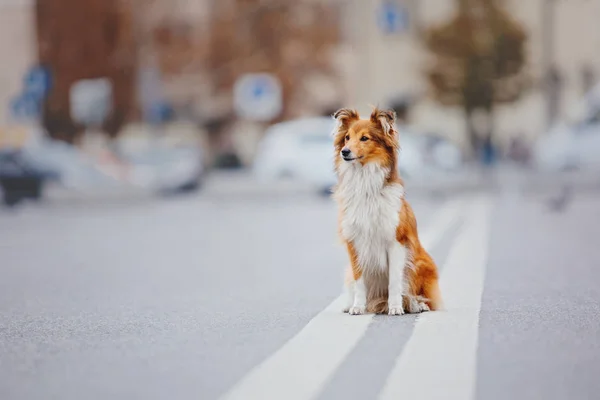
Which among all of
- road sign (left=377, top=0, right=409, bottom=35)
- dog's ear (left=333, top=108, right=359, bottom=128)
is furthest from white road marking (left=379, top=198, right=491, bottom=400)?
road sign (left=377, top=0, right=409, bottom=35)

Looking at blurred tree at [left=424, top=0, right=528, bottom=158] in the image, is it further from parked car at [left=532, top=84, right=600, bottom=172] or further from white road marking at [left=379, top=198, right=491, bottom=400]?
white road marking at [left=379, top=198, right=491, bottom=400]

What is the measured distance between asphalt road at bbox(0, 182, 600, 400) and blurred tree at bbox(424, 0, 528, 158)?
96.4ft

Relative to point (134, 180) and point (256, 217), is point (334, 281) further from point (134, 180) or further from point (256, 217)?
point (134, 180)

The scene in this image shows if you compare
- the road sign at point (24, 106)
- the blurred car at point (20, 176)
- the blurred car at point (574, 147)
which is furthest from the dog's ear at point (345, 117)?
the road sign at point (24, 106)

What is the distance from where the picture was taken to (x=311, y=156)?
32.5 m

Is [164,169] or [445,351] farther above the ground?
[445,351]

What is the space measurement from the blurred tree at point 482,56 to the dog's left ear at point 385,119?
124 ft

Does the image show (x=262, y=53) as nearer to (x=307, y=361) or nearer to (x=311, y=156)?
(x=311, y=156)

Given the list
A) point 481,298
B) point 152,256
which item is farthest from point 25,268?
point 481,298

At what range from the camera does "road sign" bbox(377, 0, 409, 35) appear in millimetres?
54781

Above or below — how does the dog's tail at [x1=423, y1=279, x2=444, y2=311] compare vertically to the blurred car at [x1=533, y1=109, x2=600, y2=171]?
above

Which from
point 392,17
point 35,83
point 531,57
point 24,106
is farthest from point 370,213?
point 392,17

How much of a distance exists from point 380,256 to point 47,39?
5729 cm

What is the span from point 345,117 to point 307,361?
218cm
